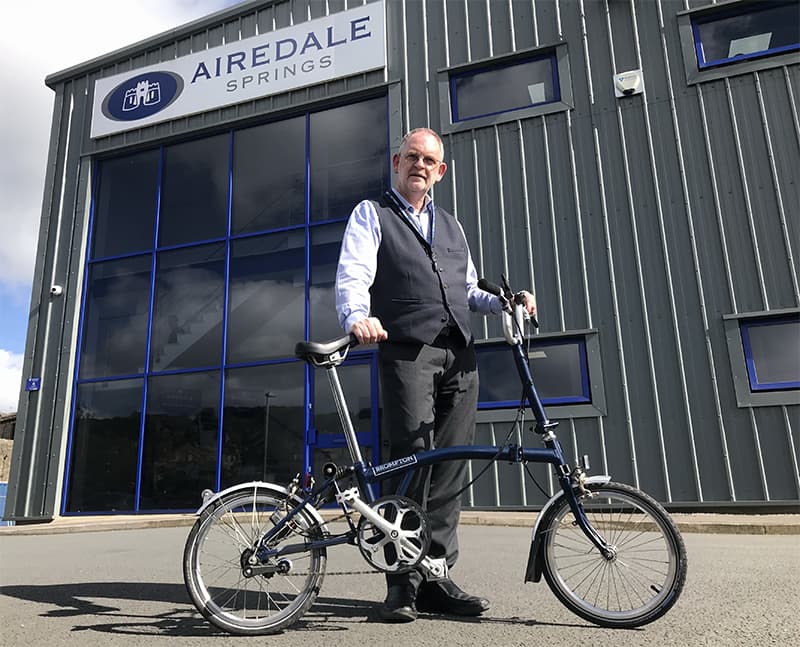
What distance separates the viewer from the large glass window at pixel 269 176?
33.0 ft

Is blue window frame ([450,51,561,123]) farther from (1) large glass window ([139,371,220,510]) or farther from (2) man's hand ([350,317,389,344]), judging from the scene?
(2) man's hand ([350,317,389,344])

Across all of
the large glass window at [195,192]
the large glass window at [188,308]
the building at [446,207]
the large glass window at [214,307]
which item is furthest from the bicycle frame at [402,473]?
the large glass window at [195,192]

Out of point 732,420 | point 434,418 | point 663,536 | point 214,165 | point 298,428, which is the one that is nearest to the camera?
point 663,536

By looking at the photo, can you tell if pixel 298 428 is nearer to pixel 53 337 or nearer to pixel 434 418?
pixel 53 337

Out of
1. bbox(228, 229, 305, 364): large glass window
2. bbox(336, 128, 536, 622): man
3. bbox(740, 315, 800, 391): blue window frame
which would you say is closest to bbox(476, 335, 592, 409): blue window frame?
bbox(740, 315, 800, 391): blue window frame

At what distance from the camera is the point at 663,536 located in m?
2.10

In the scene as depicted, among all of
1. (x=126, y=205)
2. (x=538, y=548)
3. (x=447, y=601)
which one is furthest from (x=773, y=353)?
(x=126, y=205)

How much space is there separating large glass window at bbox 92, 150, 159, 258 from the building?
0.17 ft

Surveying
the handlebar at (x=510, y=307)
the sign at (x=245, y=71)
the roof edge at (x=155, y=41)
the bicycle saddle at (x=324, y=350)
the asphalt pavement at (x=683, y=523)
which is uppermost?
the roof edge at (x=155, y=41)

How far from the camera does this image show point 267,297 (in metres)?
9.77

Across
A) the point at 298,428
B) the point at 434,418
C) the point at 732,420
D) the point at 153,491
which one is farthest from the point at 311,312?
the point at 434,418

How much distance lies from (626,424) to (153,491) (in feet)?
22.9

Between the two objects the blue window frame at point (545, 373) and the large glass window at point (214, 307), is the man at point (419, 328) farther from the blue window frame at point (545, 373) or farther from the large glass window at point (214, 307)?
the large glass window at point (214, 307)

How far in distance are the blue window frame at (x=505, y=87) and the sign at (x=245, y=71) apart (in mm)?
1445
